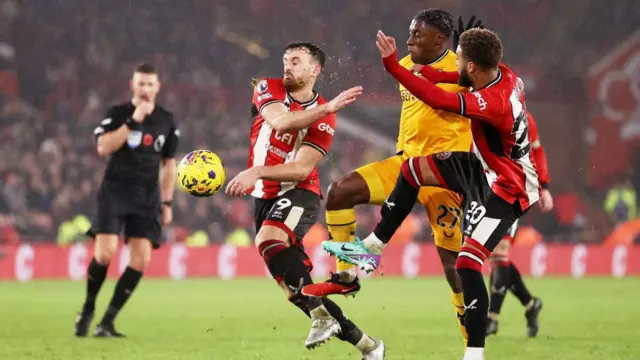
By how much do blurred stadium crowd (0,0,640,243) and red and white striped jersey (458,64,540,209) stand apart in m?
12.9

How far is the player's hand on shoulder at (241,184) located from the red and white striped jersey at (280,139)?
61cm

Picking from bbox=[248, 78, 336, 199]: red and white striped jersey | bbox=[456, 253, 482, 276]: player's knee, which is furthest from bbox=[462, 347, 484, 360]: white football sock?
bbox=[248, 78, 336, 199]: red and white striped jersey

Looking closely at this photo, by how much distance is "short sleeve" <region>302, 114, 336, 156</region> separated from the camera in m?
7.02

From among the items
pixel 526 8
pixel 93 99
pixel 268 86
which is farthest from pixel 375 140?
pixel 268 86

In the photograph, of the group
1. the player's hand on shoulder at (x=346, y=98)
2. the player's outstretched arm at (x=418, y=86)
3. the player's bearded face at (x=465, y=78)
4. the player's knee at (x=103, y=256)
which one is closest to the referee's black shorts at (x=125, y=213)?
the player's knee at (x=103, y=256)

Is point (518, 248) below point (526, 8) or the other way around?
below

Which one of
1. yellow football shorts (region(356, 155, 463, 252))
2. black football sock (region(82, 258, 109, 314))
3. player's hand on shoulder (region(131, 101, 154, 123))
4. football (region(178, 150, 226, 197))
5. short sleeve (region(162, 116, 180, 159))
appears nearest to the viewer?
football (region(178, 150, 226, 197))

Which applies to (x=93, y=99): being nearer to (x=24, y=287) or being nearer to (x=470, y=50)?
(x=24, y=287)

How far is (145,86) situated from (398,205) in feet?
12.1

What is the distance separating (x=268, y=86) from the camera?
7109 millimetres

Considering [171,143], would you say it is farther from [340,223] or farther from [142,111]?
[340,223]

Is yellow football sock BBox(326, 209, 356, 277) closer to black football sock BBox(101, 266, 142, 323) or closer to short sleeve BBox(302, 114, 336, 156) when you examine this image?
short sleeve BBox(302, 114, 336, 156)

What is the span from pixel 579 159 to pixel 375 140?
515 centimetres

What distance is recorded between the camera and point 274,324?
10875 millimetres
